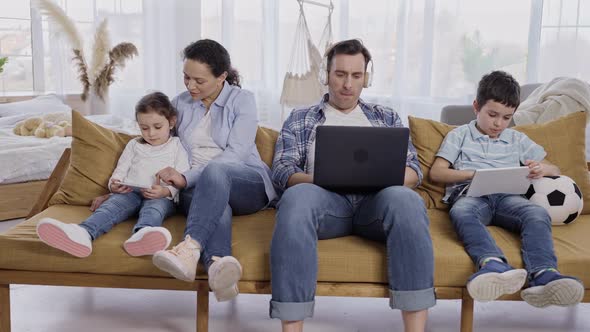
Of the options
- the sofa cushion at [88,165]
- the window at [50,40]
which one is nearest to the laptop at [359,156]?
the sofa cushion at [88,165]

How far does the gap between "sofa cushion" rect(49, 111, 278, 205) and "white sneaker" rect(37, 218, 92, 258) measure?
473 millimetres

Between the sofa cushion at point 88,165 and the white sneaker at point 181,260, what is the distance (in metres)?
0.68

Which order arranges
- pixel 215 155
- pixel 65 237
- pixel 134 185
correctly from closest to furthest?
pixel 65 237, pixel 134 185, pixel 215 155

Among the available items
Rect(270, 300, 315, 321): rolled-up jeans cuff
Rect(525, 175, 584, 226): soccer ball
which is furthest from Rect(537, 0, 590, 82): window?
Rect(270, 300, 315, 321): rolled-up jeans cuff

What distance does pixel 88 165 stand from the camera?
2.42 meters

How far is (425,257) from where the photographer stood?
71.0 inches

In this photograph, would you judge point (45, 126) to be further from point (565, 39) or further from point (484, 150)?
point (565, 39)

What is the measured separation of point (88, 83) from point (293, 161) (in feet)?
11.7

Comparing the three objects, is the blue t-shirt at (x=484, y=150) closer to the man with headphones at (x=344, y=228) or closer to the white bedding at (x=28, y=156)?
the man with headphones at (x=344, y=228)

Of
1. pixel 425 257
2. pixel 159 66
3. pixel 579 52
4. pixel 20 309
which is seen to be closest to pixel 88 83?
pixel 159 66

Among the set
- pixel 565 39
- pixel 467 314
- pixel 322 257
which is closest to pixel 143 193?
pixel 322 257

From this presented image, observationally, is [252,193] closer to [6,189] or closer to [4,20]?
[6,189]

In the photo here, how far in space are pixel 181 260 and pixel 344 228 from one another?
53 cm

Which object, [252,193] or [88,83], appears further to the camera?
[88,83]
